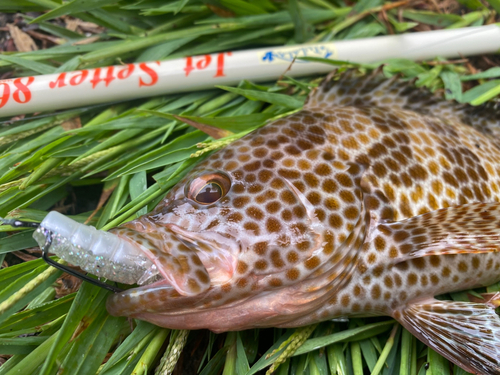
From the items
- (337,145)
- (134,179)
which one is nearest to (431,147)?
(337,145)

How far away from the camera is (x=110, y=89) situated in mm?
2506

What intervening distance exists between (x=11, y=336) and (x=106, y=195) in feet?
2.75

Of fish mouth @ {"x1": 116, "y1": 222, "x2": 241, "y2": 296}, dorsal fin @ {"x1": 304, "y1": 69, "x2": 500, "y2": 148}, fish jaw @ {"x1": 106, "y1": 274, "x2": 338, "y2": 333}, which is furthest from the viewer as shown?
dorsal fin @ {"x1": 304, "y1": 69, "x2": 500, "y2": 148}

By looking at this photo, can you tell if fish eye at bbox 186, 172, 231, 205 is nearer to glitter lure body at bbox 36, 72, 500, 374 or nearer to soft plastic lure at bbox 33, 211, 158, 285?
glitter lure body at bbox 36, 72, 500, 374

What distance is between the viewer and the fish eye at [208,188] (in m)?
1.62

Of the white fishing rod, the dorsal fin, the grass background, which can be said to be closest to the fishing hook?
the grass background

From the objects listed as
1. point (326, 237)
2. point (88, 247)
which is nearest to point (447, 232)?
point (326, 237)

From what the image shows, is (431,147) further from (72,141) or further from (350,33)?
(72,141)

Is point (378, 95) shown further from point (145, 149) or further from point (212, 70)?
point (145, 149)

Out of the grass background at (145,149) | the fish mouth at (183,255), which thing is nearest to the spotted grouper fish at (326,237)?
the fish mouth at (183,255)

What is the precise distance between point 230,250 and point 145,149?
1.08 m

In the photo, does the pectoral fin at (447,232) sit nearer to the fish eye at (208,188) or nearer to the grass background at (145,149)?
the grass background at (145,149)

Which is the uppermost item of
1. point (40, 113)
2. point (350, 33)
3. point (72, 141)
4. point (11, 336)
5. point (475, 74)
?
point (350, 33)

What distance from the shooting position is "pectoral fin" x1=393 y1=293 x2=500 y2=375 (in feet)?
5.32
